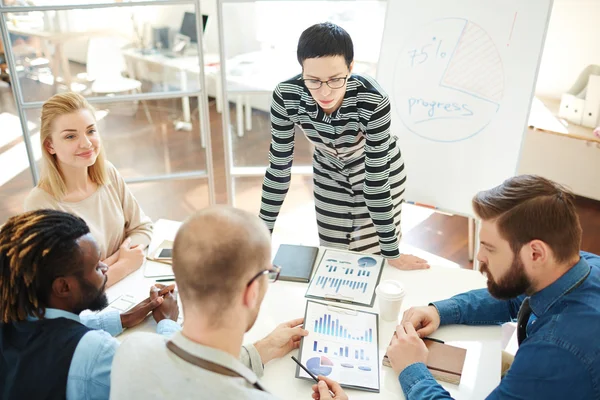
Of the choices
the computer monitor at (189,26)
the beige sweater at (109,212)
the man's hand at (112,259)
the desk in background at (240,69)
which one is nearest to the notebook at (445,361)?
the man's hand at (112,259)

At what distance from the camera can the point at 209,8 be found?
4.24m

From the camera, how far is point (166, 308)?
60.1 inches

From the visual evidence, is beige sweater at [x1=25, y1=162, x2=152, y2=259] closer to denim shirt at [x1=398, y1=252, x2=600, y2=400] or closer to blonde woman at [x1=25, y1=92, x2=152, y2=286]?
blonde woman at [x1=25, y1=92, x2=152, y2=286]

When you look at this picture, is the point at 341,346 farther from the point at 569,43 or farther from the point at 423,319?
the point at 569,43

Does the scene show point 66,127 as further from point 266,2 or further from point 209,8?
point 209,8

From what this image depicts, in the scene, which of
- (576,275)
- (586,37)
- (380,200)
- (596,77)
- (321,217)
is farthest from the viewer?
(586,37)

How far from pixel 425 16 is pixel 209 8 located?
2.28 m

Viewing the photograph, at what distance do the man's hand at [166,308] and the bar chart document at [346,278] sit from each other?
0.39 metres

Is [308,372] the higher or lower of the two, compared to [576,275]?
lower

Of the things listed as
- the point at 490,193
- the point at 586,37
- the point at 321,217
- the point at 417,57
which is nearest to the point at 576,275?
the point at 490,193

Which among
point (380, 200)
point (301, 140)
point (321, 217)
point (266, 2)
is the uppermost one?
point (266, 2)

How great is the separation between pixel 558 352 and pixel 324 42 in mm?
1054

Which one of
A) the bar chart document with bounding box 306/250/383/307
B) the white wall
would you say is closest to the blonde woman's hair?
the bar chart document with bounding box 306/250/383/307

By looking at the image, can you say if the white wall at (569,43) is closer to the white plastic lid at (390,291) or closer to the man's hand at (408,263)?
the man's hand at (408,263)
